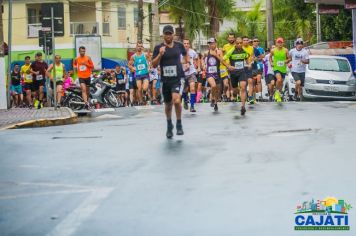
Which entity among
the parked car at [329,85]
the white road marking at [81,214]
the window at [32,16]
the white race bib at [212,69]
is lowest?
the white road marking at [81,214]

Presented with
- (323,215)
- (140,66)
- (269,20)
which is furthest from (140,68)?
(323,215)

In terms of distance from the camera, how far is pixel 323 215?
7.73m

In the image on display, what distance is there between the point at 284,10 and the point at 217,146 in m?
→ 56.0

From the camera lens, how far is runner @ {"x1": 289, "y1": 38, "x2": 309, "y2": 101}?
26.9 metres

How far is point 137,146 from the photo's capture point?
14000 millimetres

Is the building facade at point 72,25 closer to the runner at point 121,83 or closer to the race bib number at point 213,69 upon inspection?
the runner at point 121,83

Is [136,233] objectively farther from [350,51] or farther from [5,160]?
[350,51]

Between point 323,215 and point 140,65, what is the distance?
62.3ft

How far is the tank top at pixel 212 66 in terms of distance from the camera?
23.0 meters

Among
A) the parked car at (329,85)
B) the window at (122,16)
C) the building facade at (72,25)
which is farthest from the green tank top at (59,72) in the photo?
the window at (122,16)

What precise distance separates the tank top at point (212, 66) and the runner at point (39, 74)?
9.01m

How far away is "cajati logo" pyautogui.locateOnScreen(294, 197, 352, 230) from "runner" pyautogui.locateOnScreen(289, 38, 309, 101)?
1867cm

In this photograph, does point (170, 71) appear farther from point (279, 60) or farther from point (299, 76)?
point (299, 76)

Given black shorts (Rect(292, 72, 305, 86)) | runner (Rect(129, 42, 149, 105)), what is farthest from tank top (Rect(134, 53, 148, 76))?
black shorts (Rect(292, 72, 305, 86))
